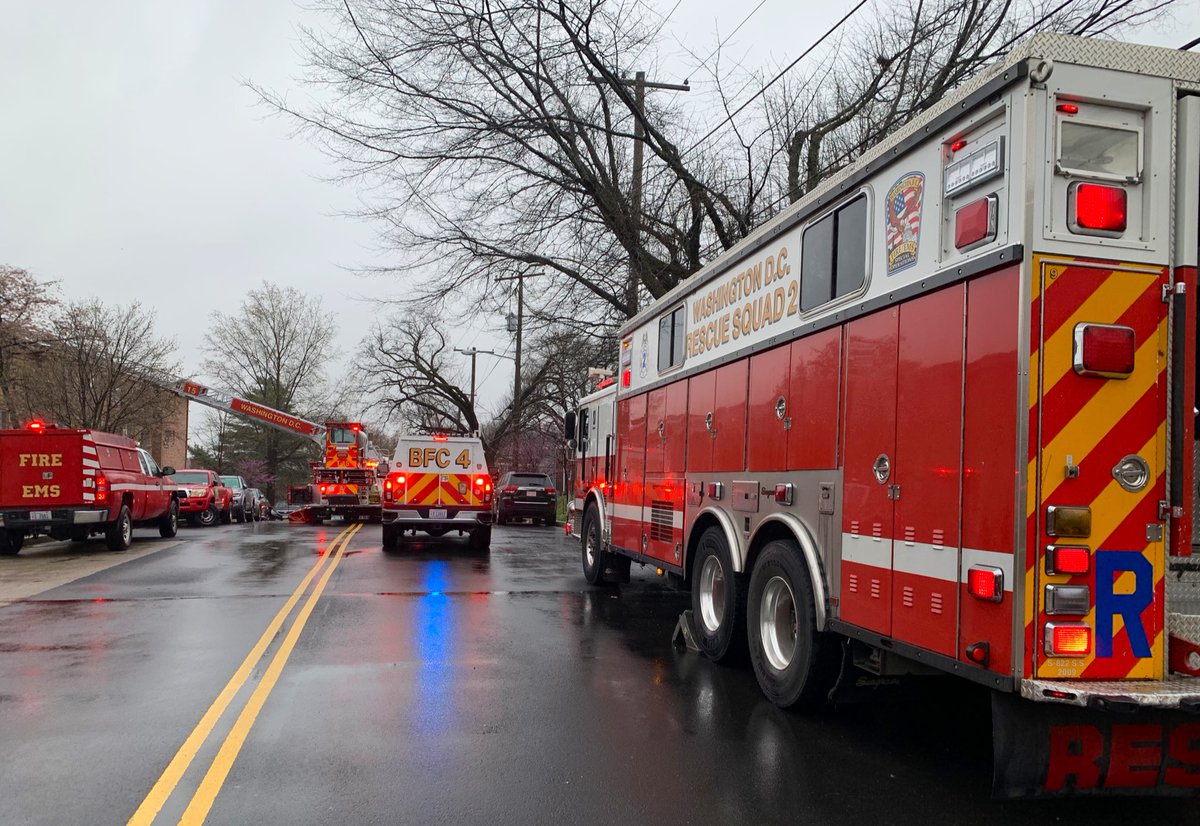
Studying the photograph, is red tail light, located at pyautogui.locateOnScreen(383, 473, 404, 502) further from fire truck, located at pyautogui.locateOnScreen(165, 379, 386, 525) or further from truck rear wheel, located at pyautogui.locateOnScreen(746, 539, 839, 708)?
truck rear wheel, located at pyautogui.locateOnScreen(746, 539, 839, 708)

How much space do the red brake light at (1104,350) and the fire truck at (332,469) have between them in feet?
80.3

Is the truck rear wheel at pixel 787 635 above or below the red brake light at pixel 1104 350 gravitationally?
below

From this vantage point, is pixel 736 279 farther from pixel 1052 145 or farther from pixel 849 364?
pixel 1052 145

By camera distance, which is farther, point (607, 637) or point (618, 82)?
point (618, 82)

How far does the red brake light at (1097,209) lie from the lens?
13.1 ft

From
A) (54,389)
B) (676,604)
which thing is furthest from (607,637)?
(54,389)

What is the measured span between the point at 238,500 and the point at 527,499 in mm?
11255

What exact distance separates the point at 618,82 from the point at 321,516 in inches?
695

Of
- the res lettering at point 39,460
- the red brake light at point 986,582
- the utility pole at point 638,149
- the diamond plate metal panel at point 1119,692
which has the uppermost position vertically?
the utility pole at point 638,149

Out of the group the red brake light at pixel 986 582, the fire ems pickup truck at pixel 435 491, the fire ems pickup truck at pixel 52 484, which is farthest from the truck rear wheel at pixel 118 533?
the red brake light at pixel 986 582

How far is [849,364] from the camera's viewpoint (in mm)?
5410

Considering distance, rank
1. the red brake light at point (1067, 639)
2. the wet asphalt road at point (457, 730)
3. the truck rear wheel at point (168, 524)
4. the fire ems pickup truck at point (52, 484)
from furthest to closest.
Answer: the truck rear wheel at point (168, 524) → the fire ems pickup truck at point (52, 484) → the wet asphalt road at point (457, 730) → the red brake light at point (1067, 639)

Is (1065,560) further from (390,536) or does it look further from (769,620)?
(390,536)

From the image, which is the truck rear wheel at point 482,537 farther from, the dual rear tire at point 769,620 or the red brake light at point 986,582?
the red brake light at point 986,582
